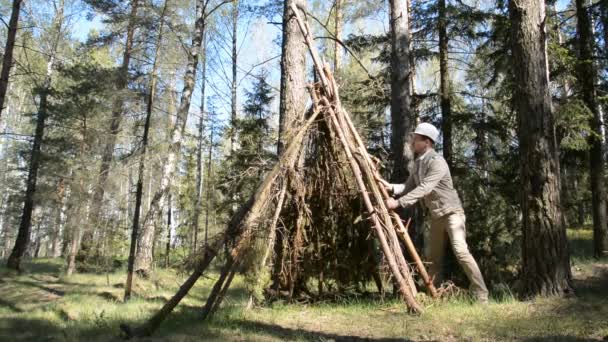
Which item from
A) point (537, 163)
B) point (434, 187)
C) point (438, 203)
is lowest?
point (438, 203)

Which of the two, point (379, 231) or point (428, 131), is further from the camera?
point (428, 131)

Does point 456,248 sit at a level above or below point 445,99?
below

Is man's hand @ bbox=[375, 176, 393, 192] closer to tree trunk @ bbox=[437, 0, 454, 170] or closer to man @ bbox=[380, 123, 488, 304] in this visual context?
man @ bbox=[380, 123, 488, 304]

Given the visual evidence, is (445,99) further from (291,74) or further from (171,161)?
(171,161)

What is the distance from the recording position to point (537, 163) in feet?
17.8

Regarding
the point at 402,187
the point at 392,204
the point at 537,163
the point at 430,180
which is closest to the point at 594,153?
the point at 537,163

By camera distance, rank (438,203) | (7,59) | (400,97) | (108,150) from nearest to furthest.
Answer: (438,203)
(400,97)
(7,59)
(108,150)

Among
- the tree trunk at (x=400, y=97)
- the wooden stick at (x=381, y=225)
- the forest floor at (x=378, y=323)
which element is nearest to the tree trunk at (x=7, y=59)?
the forest floor at (x=378, y=323)

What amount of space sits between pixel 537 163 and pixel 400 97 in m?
2.95

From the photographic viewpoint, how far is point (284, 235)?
19.8ft

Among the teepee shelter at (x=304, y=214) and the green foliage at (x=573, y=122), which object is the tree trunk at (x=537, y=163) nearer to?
the teepee shelter at (x=304, y=214)

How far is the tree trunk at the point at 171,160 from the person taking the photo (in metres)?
12.2

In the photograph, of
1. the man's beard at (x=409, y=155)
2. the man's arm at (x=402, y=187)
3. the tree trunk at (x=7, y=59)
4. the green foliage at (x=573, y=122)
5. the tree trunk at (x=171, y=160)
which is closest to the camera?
the man's arm at (x=402, y=187)

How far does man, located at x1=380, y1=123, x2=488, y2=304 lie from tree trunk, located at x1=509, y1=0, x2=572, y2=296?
24.4 inches
